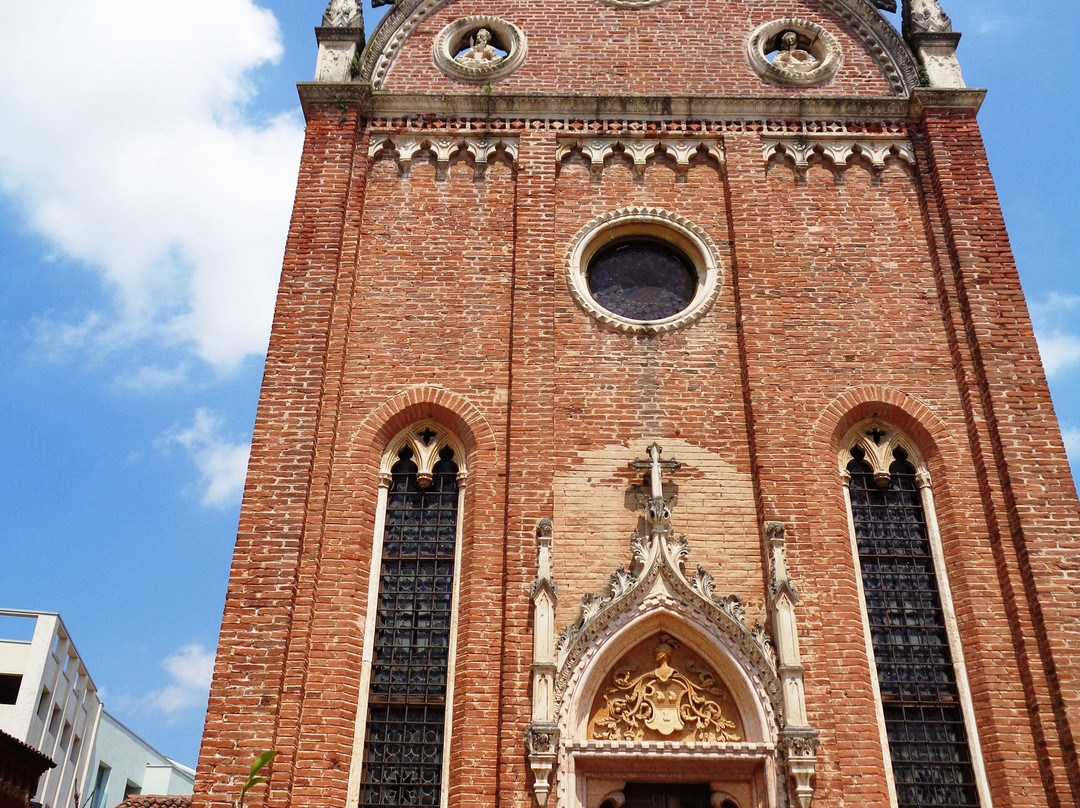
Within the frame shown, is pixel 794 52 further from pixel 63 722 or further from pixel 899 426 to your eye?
pixel 63 722

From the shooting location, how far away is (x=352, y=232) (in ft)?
46.1

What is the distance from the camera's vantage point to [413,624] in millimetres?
11711

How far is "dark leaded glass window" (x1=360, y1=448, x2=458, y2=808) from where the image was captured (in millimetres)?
10852

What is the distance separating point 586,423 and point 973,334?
202 inches

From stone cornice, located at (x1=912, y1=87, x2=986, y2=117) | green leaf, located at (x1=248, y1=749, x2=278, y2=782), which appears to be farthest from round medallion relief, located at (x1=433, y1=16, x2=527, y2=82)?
green leaf, located at (x1=248, y1=749, x2=278, y2=782)

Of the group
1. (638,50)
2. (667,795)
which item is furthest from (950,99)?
(667,795)

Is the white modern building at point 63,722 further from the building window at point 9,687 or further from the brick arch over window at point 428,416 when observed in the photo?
the brick arch over window at point 428,416

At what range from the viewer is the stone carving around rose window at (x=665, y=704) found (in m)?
10.9

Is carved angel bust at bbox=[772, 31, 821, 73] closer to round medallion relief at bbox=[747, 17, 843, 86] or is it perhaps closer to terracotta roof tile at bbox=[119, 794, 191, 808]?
round medallion relief at bbox=[747, 17, 843, 86]

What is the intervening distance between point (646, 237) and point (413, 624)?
21.0ft

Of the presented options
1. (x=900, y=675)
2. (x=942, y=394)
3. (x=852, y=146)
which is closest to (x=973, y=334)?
(x=942, y=394)

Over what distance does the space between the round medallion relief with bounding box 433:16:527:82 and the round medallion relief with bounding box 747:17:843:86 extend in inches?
144

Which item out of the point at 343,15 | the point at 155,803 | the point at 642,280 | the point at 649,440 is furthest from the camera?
the point at 155,803

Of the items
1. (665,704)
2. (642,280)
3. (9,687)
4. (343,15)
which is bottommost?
(665,704)
